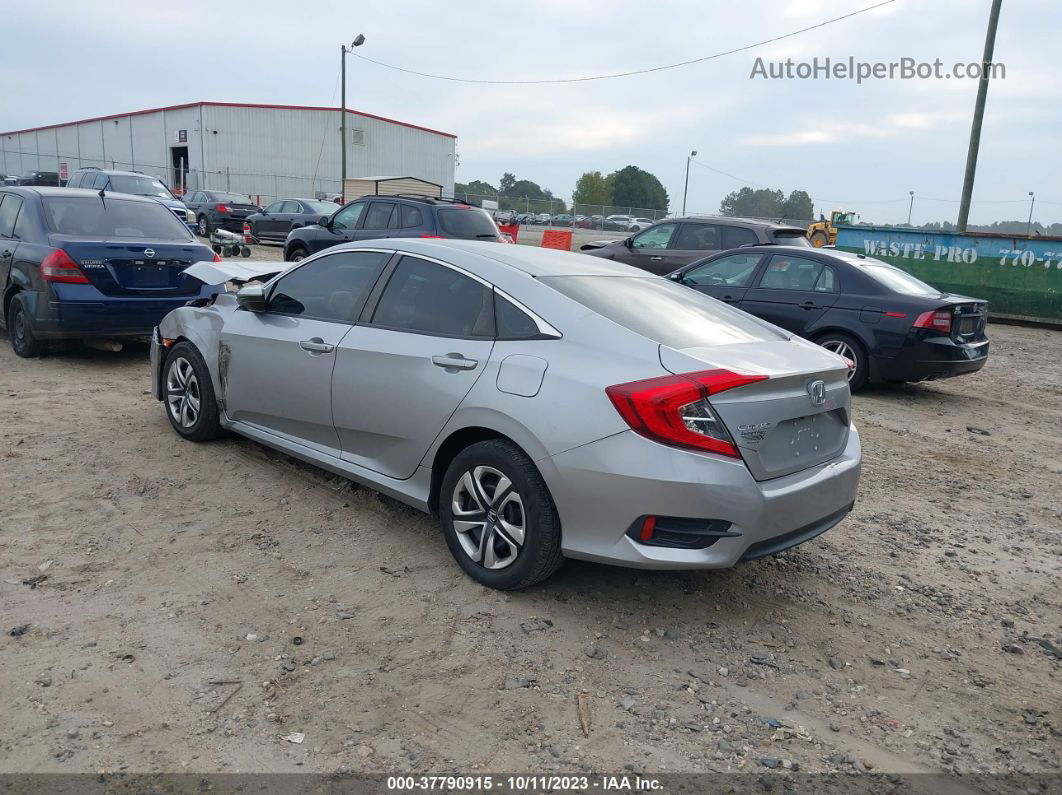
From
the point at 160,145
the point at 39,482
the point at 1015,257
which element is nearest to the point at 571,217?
the point at 160,145

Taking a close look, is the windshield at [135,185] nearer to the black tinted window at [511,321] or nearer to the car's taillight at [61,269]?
the car's taillight at [61,269]

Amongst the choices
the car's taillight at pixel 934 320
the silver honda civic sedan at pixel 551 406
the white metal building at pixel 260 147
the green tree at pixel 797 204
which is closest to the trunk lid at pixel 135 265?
the silver honda civic sedan at pixel 551 406

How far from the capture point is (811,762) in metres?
2.79

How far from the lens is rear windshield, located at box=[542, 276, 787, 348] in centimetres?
377

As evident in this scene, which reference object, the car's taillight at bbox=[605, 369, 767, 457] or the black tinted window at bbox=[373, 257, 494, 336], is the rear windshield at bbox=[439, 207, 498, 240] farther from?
the car's taillight at bbox=[605, 369, 767, 457]

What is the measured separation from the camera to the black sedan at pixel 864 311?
26.7ft

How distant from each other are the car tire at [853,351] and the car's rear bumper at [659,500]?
5466 mm

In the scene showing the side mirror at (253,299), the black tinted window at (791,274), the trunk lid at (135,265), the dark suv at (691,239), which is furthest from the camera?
the dark suv at (691,239)

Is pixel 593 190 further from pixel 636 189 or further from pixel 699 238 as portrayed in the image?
pixel 699 238

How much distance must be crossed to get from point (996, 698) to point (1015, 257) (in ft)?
49.0

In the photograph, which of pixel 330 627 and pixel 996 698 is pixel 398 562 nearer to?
pixel 330 627

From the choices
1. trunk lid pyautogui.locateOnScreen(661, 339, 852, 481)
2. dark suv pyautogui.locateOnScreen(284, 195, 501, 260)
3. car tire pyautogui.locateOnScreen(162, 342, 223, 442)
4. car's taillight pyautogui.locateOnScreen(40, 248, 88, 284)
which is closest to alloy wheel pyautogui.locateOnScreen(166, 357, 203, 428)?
car tire pyautogui.locateOnScreen(162, 342, 223, 442)

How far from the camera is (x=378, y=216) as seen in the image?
13.8 m

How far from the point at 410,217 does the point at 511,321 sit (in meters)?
9.83
